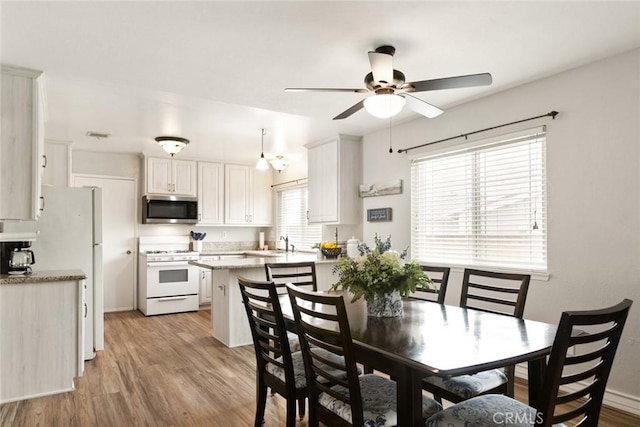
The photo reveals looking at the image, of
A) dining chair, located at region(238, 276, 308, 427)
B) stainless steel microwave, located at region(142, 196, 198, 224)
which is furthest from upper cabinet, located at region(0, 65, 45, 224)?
stainless steel microwave, located at region(142, 196, 198, 224)

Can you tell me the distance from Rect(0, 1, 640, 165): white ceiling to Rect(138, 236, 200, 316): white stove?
2575 millimetres

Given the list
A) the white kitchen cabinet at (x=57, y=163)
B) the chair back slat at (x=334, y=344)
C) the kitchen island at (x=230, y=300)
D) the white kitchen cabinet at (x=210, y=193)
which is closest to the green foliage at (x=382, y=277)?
the chair back slat at (x=334, y=344)

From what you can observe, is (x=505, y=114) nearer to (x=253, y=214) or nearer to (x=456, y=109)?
(x=456, y=109)

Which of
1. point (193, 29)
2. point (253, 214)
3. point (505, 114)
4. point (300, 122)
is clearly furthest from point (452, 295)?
point (253, 214)

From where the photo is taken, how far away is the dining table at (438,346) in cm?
150

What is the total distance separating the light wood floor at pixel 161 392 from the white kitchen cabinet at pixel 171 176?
2.50m

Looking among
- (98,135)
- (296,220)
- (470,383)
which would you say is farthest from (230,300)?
(296,220)

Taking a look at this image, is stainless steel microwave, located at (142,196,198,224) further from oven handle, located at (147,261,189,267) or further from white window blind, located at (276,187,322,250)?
white window blind, located at (276,187,322,250)

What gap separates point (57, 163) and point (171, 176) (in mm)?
1563

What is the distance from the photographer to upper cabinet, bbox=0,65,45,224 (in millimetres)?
2857

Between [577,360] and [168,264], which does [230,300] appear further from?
[577,360]

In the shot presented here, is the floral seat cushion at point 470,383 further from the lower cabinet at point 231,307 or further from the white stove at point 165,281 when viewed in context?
the white stove at point 165,281

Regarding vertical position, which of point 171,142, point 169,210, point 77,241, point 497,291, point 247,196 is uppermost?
point 171,142

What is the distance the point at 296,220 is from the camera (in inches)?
278
